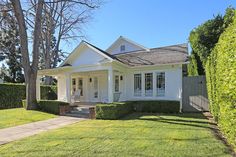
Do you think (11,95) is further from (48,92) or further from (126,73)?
(126,73)

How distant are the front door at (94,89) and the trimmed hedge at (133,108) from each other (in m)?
5.06

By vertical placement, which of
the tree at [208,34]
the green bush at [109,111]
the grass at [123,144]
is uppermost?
the tree at [208,34]

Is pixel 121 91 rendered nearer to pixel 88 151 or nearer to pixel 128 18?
pixel 128 18

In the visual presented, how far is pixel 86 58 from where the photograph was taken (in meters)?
17.2

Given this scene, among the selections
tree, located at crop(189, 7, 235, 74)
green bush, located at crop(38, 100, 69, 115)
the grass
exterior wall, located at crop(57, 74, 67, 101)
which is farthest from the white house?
the grass

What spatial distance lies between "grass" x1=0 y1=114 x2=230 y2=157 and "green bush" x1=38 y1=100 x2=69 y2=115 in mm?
6354

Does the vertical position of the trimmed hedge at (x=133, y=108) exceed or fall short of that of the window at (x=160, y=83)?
it falls short

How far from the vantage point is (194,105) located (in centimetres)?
1599

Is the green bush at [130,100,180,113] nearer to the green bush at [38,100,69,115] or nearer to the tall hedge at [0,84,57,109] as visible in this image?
the green bush at [38,100,69,115]

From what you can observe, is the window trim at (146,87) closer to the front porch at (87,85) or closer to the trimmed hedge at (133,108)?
the trimmed hedge at (133,108)

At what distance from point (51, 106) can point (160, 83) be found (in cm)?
804

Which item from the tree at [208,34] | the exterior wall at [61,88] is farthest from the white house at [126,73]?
the tree at [208,34]

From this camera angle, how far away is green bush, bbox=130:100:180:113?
47.8 ft

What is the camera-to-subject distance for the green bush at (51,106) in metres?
15.2
